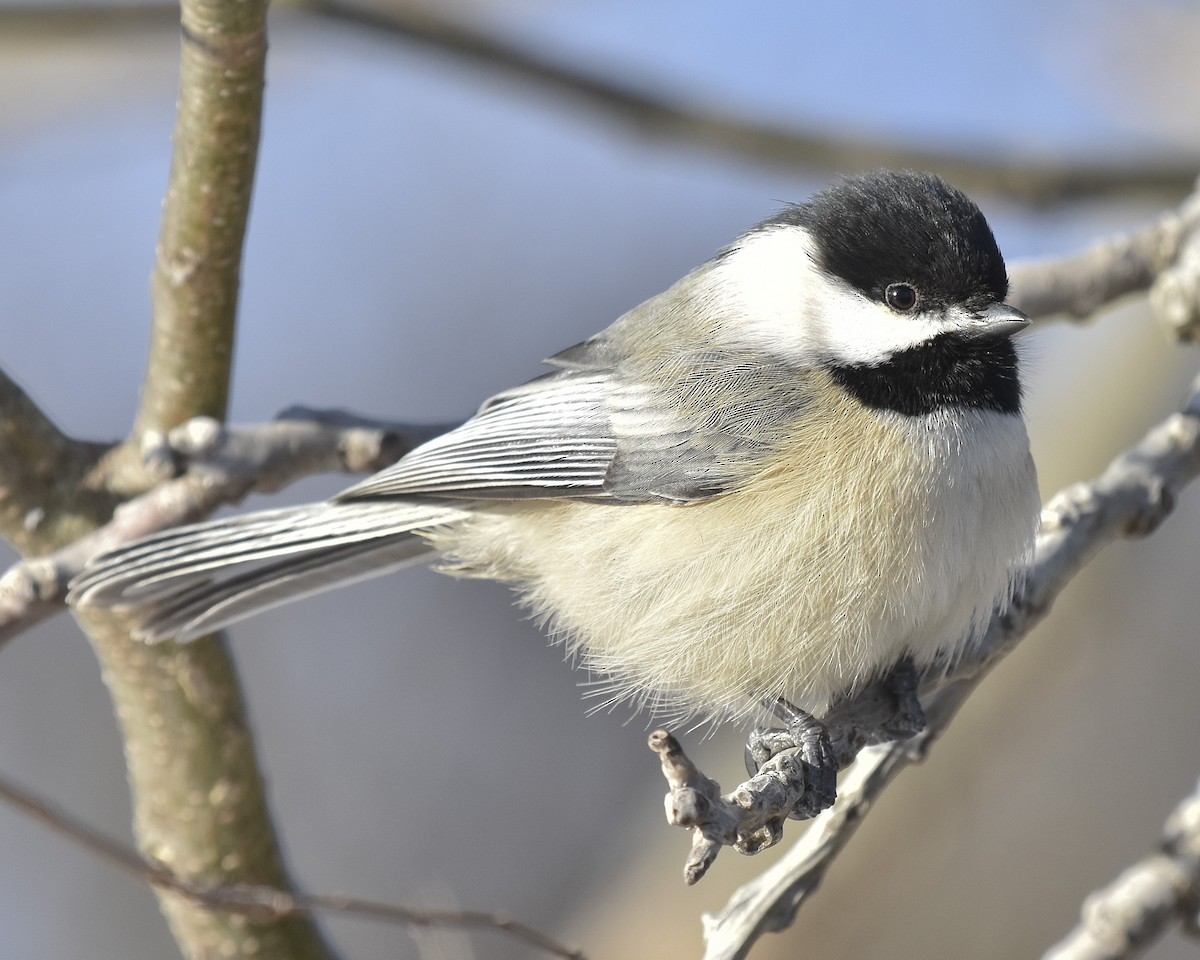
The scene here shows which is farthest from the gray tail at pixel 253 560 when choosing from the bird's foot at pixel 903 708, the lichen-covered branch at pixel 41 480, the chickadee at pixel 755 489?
the bird's foot at pixel 903 708

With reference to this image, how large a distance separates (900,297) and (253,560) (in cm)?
112

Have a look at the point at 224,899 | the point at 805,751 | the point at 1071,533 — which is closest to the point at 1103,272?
the point at 1071,533

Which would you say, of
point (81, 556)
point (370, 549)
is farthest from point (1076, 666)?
point (81, 556)

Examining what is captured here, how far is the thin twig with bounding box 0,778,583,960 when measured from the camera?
1.22 meters

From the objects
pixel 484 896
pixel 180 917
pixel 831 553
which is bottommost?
pixel 484 896

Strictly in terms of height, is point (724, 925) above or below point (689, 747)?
above

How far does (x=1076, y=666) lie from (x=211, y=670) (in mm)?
2269

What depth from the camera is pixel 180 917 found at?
6.16 feet

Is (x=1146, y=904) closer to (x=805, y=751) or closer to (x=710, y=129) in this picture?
(x=805, y=751)

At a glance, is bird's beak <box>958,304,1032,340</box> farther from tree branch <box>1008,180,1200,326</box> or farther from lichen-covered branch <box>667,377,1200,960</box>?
tree branch <box>1008,180,1200,326</box>

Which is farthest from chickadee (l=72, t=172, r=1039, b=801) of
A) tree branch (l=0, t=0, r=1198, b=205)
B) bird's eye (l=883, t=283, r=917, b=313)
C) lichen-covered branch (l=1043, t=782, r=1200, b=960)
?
tree branch (l=0, t=0, r=1198, b=205)

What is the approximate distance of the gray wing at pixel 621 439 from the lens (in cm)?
184

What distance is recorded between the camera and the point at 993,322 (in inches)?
68.1

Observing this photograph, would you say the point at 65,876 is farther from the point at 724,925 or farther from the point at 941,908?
the point at 724,925
